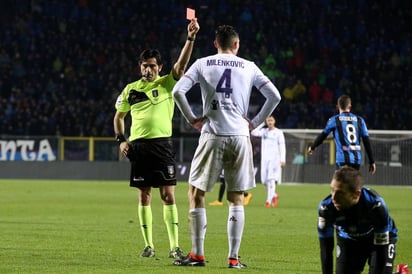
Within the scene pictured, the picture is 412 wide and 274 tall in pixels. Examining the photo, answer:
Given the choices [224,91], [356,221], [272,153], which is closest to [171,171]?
[224,91]

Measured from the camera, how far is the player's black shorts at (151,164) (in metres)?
10.8

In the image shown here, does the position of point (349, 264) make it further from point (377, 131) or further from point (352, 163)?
point (377, 131)

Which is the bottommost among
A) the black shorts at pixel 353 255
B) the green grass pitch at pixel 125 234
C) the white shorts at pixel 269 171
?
the green grass pitch at pixel 125 234

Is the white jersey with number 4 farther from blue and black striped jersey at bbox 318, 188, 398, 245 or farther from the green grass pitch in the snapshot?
blue and black striped jersey at bbox 318, 188, 398, 245

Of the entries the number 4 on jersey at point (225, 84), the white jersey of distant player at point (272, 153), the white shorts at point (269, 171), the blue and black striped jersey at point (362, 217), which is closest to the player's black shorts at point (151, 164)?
the number 4 on jersey at point (225, 84)

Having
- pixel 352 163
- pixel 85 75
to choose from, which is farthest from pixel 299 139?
pixel 352 163

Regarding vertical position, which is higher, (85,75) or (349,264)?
(85,75)

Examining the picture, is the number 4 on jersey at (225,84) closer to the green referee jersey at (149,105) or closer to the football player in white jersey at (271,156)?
the green referee jersey at (149,105)

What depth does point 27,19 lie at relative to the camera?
40.4 meters

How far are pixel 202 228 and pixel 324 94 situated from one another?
27.2 meters

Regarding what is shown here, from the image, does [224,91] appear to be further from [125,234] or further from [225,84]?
[125,234]

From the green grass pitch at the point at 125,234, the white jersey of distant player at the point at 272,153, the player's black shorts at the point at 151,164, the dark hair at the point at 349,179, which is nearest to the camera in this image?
the dark hair at the point at 349,179

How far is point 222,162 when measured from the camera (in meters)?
9.52

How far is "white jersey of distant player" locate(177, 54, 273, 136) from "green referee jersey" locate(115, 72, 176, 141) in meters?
1.44
